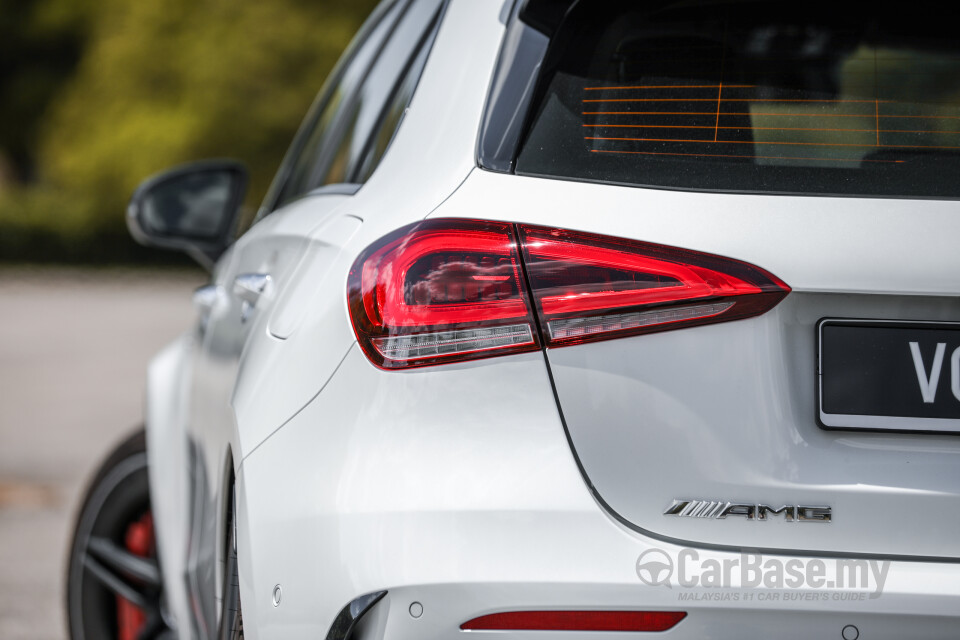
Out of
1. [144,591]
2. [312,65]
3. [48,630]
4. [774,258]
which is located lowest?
[48,630]

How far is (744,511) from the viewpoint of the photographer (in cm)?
143

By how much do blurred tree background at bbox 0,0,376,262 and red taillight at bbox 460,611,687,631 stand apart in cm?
2346

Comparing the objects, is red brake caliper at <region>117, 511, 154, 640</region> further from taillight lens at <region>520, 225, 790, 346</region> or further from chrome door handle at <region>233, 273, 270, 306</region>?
taillight lens at <region>520, 225, 790, 346</region>

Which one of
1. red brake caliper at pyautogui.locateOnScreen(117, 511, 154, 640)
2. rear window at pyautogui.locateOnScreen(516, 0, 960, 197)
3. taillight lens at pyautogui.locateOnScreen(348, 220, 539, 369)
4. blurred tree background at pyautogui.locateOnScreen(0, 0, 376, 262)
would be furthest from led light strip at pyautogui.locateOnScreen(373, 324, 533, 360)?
blurred tree background at pyautogui.locateOnScreen(0, 0, 376, 262)

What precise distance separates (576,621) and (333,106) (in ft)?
5.79

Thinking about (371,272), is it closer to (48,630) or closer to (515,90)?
(515,90)

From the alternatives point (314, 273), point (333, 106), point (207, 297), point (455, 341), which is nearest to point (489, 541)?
point (455, 341)

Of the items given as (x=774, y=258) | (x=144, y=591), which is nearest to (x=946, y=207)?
(x=774, y=258)

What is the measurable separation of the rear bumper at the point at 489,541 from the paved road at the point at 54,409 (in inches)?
108

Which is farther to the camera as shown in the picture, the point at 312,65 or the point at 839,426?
the point at 312,65

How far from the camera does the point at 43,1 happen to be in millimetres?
37469

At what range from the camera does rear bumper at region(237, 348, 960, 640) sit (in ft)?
4.58

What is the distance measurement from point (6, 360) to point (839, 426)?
446 inches

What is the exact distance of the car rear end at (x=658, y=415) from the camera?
4.63ft
